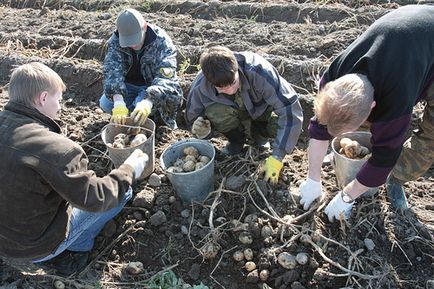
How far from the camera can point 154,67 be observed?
3539mm

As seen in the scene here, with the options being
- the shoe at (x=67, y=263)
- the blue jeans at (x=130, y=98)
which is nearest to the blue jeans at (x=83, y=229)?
the shoe at (x=67, y=263)

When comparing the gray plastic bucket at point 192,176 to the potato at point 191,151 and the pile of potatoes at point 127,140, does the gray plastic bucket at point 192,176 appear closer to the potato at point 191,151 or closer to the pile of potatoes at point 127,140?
the potato at point 191,151

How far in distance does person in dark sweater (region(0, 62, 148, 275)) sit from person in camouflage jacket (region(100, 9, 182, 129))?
1014 mm

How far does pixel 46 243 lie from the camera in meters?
2.38

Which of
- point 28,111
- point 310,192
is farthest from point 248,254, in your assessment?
point 28,111

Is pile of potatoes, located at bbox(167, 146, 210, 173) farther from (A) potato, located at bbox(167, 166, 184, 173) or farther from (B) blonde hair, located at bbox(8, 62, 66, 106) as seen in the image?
(B) blonde hair, located at bbox(8, 62, 66, 106)

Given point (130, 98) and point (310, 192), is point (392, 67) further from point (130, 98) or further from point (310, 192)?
point (130, 98)

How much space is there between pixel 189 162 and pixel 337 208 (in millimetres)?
929

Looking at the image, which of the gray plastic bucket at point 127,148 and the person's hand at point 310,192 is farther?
the gray plastic bucket at point 127,148

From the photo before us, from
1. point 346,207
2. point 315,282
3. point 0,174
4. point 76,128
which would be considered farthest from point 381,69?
point 76,128

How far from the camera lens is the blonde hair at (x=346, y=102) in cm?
201

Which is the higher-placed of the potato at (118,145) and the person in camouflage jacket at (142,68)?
the person in camouflage jacket at (142,68)

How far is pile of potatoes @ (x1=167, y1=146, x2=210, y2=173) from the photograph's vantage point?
285 centimetres

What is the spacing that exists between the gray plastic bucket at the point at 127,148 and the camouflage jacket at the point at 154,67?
0.94 feet
